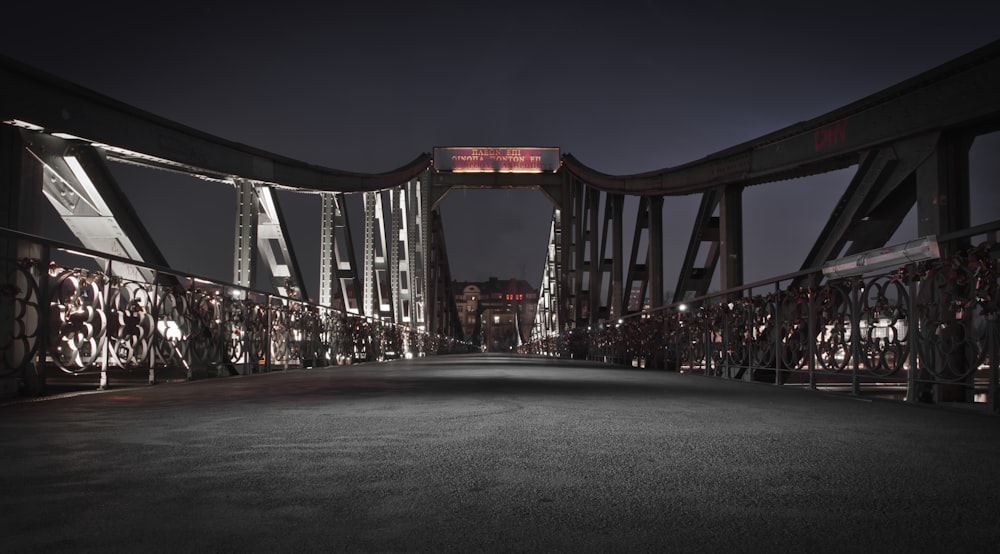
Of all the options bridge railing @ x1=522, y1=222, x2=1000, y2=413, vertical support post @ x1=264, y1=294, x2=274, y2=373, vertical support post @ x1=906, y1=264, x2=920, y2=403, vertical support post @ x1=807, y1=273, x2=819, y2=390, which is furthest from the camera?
vertical support post @ x1=264, y1=294, x2=274, y2=373

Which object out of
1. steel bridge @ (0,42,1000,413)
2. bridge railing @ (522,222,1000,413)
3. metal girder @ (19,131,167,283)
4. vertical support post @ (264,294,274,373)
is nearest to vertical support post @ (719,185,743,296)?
steel bridge @ (0,42,1000,413)

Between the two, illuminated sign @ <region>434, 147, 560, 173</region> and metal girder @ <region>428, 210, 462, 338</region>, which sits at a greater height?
illuminated sign @ <region>434, 147, 560, 173</region>

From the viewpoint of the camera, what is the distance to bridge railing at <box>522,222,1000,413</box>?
3.87 m

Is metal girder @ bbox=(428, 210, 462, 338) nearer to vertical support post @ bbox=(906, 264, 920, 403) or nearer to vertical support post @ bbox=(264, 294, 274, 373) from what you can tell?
vertical support post @ bbox=(264, 294, 274, 373)

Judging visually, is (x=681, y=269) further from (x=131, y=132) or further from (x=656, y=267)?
(x=131, y=132)

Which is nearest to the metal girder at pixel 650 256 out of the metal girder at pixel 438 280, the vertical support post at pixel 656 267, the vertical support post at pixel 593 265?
the vertical support post at pixel 656 267

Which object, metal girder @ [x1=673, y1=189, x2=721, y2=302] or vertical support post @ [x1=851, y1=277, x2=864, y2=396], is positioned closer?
vertical support post @ [x1=851, y1=277, x2=864, y2=396]

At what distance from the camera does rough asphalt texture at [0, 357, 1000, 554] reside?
1424 mm

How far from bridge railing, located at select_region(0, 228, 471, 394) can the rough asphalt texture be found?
963 millimetres

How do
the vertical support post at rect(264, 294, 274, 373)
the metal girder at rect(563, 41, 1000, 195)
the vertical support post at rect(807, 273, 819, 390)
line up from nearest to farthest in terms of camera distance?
the metal girder at rect(563, 41, 1000, 195) < the vertical support post at rect(807, 273, 819, 390) < the vertical support post at rect(264, 294, 274, 373)

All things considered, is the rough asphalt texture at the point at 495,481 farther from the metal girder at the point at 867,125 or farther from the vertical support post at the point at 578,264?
the vertical support post at the point at 578,264

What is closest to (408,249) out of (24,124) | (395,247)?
(395,247)

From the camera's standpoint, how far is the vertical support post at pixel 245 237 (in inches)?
380

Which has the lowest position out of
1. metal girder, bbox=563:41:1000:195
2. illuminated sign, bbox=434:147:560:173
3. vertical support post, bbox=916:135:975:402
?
vertical support post, bbox=916:135:975:402
